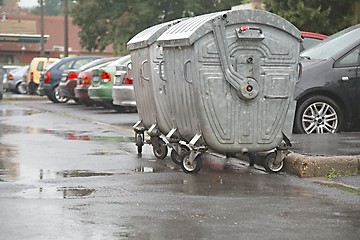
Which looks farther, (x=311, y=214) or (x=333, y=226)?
(x=311, y=214)

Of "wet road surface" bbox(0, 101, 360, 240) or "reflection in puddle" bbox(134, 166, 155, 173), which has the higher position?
"wet road surface" bbox(0, 101, 360, 240)

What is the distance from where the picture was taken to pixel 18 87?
40781mm

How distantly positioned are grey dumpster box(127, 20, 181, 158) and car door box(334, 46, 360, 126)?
115 inches

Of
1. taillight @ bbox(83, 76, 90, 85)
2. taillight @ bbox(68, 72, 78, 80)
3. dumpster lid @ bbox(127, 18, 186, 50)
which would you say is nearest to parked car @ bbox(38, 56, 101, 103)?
taillight @ bbox(68, 72, 78, 80)

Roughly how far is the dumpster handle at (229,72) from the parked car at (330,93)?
332 cm

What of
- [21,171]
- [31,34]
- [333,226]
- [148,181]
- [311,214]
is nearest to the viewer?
[333,226]

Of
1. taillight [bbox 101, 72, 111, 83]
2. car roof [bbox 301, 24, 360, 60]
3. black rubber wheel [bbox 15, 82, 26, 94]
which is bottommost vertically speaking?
black rubber wheel [bbox 15, 82, 26, 94]

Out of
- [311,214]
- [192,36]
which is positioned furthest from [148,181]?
[311,214]

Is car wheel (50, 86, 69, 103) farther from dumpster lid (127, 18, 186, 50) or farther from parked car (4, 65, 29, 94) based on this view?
dumpster lid (127, 18, 186, 50)

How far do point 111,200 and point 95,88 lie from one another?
13.8 metres

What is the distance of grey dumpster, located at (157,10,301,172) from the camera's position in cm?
968

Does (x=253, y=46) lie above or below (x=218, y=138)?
above

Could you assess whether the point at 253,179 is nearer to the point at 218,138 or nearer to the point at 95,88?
the point at 218,138

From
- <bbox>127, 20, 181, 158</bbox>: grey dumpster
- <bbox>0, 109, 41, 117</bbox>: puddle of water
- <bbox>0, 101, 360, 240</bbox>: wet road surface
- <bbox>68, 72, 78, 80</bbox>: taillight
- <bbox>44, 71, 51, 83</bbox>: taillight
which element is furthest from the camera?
<bbox>44, 71, 51, 83</bbox>: taillight
